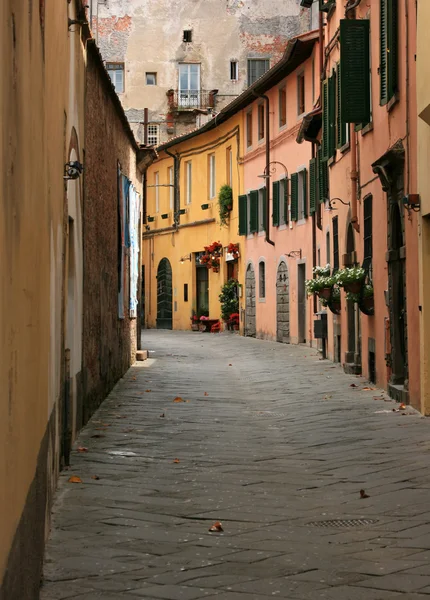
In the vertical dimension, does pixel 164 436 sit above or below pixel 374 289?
below

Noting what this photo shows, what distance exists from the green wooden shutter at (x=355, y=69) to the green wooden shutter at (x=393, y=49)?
7.05 feet

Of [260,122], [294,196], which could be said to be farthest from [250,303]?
[294,196]

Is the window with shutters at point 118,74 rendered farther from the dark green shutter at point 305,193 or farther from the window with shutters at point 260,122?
the dark green shutter at point 305,193

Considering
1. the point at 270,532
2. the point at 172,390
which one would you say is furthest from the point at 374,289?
the point at 270,532

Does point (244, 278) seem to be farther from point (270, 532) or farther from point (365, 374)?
point (270, 532)

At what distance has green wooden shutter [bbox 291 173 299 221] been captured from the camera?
28.4m

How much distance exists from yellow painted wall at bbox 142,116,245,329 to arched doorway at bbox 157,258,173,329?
0.31 metres

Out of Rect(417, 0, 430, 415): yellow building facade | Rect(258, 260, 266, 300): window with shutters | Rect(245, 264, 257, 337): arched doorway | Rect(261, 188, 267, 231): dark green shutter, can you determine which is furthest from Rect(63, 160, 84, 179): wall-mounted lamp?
Rect(245, 264, 257, 337): arched doorway

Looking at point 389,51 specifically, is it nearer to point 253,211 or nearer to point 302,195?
point 302,195

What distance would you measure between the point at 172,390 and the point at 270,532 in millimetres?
9041

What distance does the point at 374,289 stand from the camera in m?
15.7

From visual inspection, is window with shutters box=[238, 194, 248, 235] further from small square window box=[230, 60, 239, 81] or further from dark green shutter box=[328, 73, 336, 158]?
dark green shutter box=[328, 73, 336, 158]

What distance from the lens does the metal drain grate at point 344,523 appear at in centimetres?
629

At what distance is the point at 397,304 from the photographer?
13.9 metres
